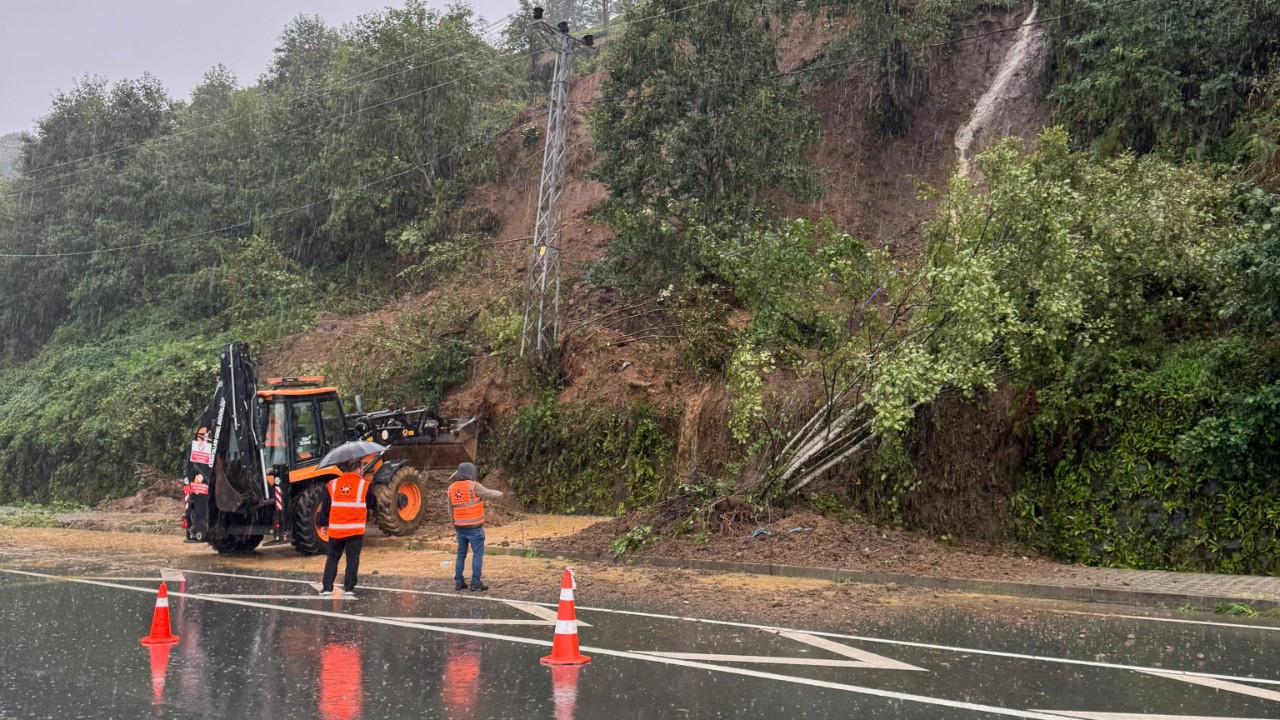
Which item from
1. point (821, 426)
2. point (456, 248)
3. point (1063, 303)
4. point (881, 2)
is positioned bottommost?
point (821, 426)

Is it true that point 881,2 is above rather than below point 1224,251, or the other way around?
above

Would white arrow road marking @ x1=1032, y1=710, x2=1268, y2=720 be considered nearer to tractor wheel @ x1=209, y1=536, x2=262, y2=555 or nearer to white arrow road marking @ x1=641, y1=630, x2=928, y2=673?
white arrow road marking @ x1=641, y1=630, x2=928, y2=673

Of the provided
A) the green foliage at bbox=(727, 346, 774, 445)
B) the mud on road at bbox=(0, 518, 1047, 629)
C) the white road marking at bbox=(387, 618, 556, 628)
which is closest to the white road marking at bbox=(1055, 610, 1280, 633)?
the mud on road at bbox=(0, 518, 1047, 629)

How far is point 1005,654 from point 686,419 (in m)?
11.9

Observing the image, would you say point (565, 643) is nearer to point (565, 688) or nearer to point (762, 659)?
point (565, 688)

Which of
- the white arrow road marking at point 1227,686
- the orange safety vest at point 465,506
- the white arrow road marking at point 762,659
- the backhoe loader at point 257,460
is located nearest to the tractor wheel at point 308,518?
the backhoe loader at point 257,460

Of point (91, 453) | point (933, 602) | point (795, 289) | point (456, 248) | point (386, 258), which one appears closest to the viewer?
point (933, 602)

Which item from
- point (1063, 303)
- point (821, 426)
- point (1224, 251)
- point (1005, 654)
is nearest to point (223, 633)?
point (1005, 654)

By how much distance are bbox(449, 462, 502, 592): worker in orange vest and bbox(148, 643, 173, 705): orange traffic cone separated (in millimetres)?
3787

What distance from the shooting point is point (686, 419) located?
798 inches

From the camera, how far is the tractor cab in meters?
16.8

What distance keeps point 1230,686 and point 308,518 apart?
13.3m

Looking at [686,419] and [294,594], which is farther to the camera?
[686,419]

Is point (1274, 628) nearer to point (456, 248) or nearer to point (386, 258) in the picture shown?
point (456, 248)
